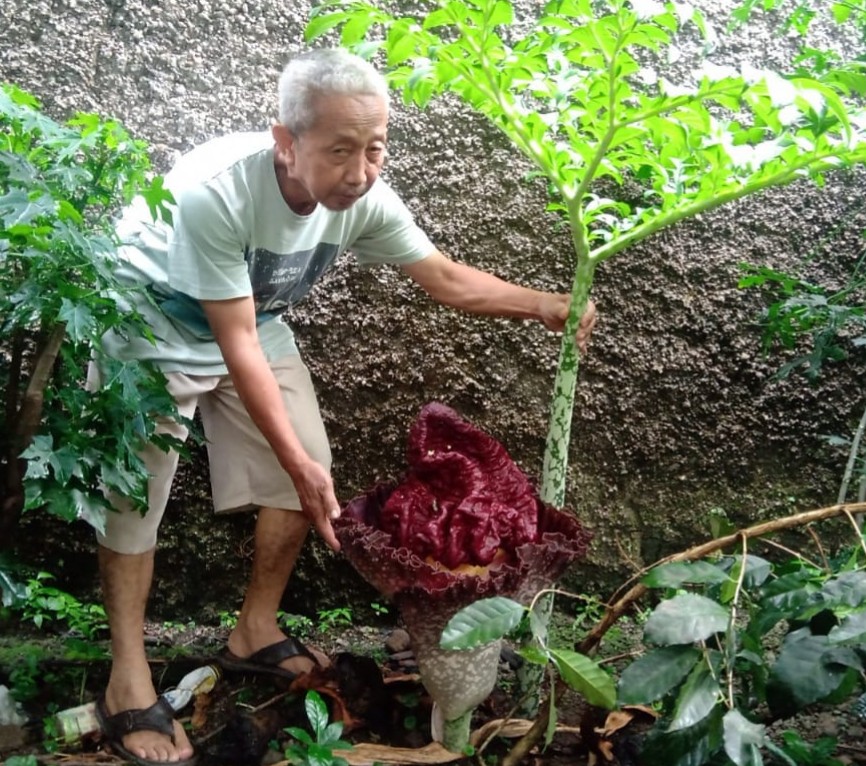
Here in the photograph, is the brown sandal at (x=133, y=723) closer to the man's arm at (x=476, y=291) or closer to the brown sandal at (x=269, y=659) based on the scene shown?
the brown sandal at (x=269, y=659)

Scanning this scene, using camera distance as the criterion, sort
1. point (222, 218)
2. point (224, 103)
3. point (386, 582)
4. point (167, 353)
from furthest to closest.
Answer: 1. point (224, 103)
2. point (167, 353)
3. point (222, 218)
4. point (386, 582)

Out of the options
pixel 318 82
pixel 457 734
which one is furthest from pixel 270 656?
pixel 318 82

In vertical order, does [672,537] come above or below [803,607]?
below

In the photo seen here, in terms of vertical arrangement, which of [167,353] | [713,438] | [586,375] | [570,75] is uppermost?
[570,75]

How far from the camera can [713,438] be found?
2934 millimetres

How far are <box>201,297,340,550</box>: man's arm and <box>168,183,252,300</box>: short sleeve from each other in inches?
1.4

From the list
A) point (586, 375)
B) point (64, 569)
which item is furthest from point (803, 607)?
point (64, 569)

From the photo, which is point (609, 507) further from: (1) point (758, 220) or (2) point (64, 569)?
(2) point (64, 569)

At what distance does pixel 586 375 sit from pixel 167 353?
4.60 ft

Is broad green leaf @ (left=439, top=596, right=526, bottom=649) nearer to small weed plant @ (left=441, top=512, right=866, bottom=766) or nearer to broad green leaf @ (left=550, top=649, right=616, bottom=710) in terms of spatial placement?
small weed plant @ (left=441, top=512, right=866, bottom=766)

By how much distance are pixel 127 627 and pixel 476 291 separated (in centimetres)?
136

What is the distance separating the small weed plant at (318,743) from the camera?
1783 mm

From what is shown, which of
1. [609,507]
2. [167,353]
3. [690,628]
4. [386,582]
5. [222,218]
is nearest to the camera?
[690,628]

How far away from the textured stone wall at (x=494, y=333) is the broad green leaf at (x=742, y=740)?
1.50 m
